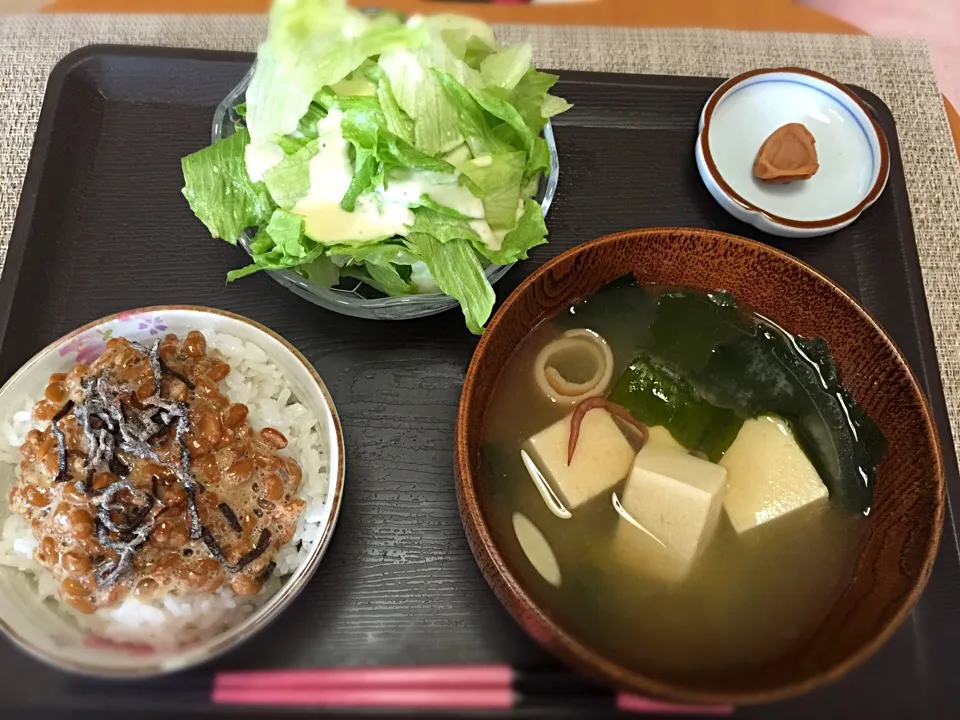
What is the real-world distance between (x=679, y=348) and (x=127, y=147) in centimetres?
146

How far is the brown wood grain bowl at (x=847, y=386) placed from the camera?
3.75 ft

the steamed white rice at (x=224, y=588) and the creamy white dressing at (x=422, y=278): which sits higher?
the creamy white dressing at (x=422, y=278)

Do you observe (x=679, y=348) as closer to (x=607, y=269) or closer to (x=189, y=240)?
A: (x=607, y=269)

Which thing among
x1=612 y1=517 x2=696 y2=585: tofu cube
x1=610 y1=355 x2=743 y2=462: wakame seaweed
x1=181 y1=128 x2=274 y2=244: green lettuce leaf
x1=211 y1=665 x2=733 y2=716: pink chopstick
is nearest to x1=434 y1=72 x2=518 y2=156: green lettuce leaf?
x1=181 y1=128 x2=274 y2=244: green lettuce leaf

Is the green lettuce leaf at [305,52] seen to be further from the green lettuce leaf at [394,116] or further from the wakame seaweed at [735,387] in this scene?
the wakame seaweed at [735,387]

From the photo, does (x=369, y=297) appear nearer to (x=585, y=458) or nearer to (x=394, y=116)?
(x=394, y=116)

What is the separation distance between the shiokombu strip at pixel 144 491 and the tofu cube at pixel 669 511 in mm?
637

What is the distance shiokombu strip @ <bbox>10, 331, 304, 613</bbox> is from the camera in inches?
50.9

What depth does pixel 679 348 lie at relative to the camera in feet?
5.09

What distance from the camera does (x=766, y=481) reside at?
4.65ft

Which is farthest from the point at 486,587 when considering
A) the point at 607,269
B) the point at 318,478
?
the point at 607,269

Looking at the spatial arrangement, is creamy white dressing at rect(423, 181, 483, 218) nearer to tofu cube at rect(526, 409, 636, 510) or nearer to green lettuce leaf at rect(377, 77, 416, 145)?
green lettuce leaf at rect(377, 77, 416, 145)

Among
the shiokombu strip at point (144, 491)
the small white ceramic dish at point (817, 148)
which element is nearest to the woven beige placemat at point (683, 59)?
the small white ceramic dish at point (817, 148)

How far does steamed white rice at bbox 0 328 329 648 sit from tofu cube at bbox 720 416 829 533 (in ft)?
2.63
